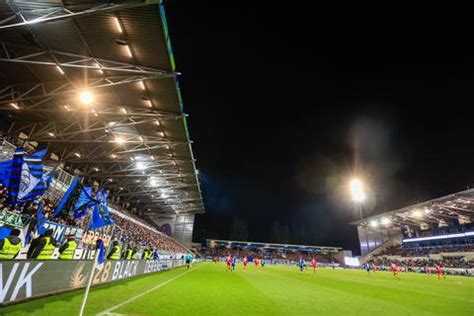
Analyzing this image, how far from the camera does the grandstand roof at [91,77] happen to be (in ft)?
32.5

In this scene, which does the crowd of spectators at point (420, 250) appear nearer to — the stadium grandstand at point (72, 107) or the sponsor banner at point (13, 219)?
the stadium grandstand at point (72, 107)

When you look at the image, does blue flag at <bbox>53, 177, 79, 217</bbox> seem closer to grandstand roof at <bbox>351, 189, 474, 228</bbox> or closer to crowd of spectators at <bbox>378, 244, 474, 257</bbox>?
grandstand roof at <bbox>351, 189, 474, 228</bbox>

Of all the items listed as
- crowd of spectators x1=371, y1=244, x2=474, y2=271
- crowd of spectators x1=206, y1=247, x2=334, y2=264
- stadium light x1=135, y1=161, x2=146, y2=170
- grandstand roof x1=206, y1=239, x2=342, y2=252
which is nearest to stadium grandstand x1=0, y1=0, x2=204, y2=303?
stadium light x1=135, y1=161, x2=146, y2=170

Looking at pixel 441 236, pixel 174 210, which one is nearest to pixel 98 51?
pixel 174 210

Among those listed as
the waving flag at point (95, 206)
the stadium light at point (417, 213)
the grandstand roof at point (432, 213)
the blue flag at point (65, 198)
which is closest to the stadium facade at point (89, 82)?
the blue flag at point (65, 198)

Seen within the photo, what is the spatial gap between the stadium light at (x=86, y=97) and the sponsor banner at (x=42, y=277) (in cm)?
982

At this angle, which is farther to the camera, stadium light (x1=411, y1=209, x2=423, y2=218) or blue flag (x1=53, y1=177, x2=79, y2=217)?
stadium light (x1=411, y1=209, x2=423, y2=218)

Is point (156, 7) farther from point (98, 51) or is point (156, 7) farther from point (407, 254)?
point (407, 254)

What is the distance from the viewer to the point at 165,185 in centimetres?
3694

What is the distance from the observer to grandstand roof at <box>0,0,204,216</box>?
9.91 metres

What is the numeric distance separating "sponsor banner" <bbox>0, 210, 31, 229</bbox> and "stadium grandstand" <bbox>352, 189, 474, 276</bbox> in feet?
162

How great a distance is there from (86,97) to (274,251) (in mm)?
80411

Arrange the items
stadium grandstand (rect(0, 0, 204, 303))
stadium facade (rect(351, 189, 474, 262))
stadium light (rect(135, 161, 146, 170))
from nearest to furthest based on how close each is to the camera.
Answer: stadium grandstand (rect(0, 0, 204, 303))
stadium light (rect(135, 161, 146, 170))
stadium facade (rect(351, 189, 474, 262))

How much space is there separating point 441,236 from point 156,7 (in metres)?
69.6
